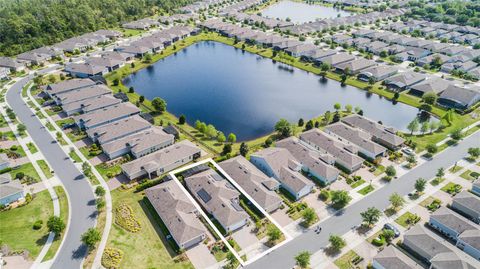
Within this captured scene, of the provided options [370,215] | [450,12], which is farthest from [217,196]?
[450,12]

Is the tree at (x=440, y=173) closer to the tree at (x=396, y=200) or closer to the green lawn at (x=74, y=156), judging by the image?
the tree at (x=396, y=200)

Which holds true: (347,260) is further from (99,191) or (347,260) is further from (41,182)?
(41,182)

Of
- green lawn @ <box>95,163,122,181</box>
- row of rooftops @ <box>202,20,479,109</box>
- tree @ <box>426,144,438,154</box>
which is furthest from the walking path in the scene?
row of rooftops @ <box>202,20,479,109</box>

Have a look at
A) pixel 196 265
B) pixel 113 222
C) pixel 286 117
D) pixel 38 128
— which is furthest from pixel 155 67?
pixel 196 265

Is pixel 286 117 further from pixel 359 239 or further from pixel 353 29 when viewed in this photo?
pixel 353 29

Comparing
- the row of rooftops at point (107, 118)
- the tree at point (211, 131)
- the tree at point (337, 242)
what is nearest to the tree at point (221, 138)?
the tree at point (211, 131)

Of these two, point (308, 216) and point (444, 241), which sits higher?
point (308, 216)

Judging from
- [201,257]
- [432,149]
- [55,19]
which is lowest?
[201,257]
